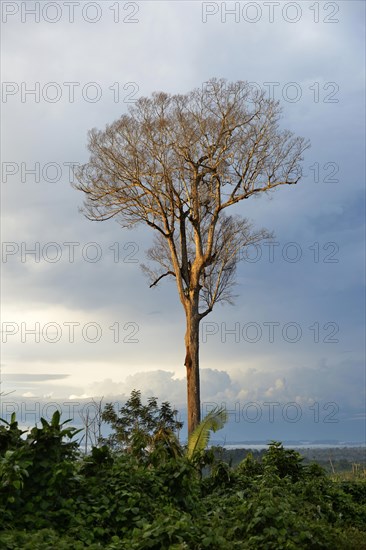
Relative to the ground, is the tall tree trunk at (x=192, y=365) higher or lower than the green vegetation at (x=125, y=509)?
higher

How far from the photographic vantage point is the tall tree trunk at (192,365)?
56.8 feet

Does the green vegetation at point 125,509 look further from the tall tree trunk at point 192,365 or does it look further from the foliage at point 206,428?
the tall tree trunk at point 192,365

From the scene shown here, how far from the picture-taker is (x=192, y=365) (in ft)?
58.2

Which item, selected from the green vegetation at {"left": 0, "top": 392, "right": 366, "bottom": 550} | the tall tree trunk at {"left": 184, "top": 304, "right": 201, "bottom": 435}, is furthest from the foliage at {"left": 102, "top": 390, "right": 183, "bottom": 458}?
the green vegetation at {"left": 0, "top": 392, "right": 366, "bottom": 550}

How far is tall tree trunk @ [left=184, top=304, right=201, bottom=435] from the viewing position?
17312 millimetres

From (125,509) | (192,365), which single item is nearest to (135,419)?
(192,365)

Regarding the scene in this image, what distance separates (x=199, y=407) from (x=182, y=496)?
928 centimetres

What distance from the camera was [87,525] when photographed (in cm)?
700

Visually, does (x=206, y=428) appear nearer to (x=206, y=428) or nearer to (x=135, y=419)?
(x=206, y=428)

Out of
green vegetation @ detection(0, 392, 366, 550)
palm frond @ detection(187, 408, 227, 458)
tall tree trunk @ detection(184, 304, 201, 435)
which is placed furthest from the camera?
tall tree trunk @ detection(184, 304, 201, 435)

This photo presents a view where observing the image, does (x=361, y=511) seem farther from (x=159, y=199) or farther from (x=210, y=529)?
(x=159, y=199)

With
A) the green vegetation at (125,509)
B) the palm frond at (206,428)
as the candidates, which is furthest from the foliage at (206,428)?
the green vegetation at (125,509)

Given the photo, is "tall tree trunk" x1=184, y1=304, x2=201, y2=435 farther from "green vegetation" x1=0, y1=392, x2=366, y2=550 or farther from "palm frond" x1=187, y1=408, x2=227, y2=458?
"green vegetation" x1=0, y1=392, x2=366, y2=550

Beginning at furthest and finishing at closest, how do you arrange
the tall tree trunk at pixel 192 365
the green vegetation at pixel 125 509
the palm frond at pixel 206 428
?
the tall tree trunk at pixel 192 365 → the palm frond at pixel 206 428 → the green vegetation at pixel 125 509
